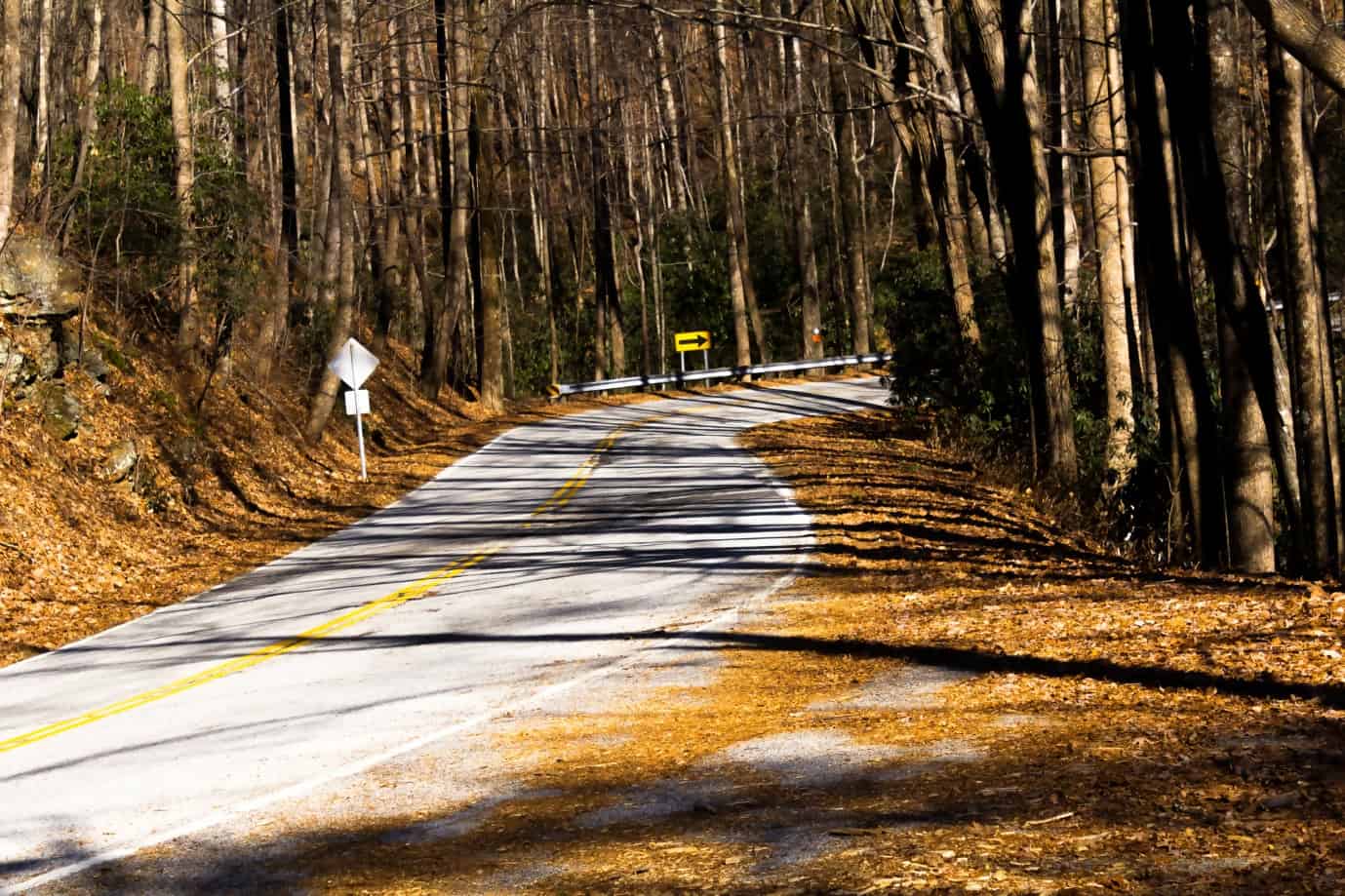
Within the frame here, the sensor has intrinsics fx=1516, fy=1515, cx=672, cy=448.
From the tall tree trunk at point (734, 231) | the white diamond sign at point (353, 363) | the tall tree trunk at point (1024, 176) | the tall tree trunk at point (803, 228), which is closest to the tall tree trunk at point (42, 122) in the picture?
the white diamond sign at point (353, 363)

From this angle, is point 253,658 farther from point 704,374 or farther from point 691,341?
point 691,341

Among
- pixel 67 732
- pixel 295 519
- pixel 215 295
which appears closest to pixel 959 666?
pixel 67 732

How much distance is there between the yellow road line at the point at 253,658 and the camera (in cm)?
1081

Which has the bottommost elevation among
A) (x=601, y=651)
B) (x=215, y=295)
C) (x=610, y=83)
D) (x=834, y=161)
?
(x=601, y=651)

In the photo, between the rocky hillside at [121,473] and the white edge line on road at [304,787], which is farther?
the rocky hillside at [121,473]

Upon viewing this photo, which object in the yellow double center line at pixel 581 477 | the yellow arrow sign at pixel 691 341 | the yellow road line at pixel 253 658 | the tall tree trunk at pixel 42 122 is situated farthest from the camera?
the yellow arrow sign at pixel 691 341

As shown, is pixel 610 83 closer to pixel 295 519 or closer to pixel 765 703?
pixel 295 519

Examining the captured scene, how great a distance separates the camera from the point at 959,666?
1043 centimetres

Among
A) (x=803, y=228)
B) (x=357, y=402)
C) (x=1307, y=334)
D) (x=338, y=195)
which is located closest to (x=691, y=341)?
(x=803, y=228)

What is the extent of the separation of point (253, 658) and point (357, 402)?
16120mm

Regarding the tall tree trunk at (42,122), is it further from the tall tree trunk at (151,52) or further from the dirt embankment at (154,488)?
the dirt embankment at (154,488)

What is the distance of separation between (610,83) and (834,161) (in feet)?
34.4

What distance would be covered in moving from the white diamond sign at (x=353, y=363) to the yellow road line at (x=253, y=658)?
35.9 ft

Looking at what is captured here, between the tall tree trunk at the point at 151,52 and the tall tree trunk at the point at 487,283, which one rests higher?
the tall tree trunk at the point at 151,52
